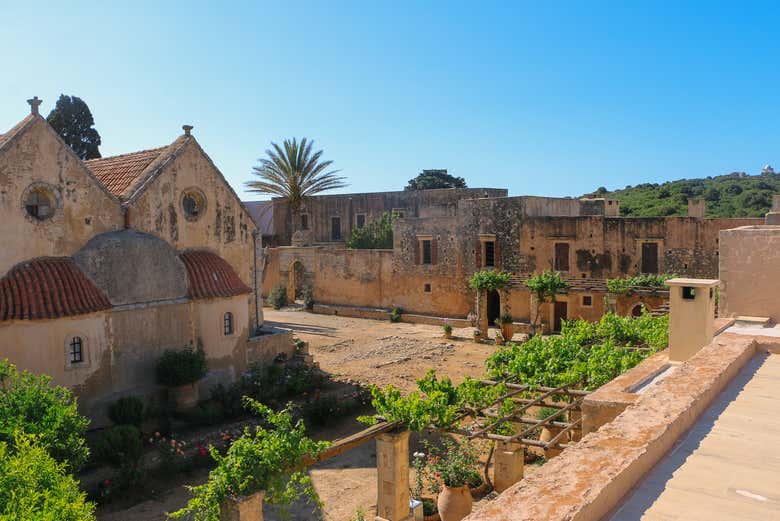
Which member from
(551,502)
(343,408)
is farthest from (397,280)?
(551,502)

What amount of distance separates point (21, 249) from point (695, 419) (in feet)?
43.6

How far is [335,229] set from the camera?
38.6 m

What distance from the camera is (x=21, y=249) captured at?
13.1 m

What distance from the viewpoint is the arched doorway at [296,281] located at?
34.5 metres

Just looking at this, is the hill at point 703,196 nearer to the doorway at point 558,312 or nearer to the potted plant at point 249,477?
the doorway at point 558,312

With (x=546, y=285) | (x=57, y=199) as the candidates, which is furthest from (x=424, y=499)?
(x=546, y=285)

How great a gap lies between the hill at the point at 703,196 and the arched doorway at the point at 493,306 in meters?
24.7

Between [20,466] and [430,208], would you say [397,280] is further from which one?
[20,466]

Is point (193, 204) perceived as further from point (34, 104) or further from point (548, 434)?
point (548, 434)

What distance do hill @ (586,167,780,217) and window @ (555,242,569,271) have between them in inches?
972

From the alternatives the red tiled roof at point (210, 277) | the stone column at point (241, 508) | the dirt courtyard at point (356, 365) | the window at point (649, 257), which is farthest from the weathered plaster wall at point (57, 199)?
the window at point (649, 257)

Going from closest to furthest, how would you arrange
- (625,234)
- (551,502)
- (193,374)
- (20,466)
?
(551,502) → (20,466) → (193,374) → (625,234)

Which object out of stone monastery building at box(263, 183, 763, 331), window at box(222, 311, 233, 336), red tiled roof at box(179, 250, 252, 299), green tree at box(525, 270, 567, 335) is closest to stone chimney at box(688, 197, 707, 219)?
stone monastery building at box(263, 183, 763, 331)

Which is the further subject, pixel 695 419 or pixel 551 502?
pixel 695 419
